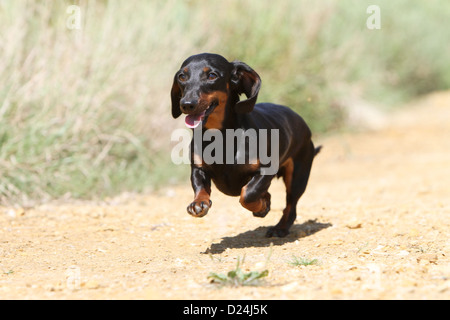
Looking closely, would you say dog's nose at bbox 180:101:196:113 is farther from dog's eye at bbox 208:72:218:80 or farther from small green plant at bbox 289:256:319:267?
small green plant at bbox 289:256:319:267

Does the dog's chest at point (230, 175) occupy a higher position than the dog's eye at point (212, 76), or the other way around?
the dog's eye at point (212, 76)

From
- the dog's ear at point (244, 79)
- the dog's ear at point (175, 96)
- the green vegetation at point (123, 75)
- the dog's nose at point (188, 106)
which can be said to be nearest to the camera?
the dog's nose at point (188, 106)

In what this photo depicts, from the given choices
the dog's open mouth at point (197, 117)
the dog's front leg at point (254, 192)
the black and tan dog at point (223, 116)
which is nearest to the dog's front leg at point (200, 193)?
the black and tan dog at point (223, 116)

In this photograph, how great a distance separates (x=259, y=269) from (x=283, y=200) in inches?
127

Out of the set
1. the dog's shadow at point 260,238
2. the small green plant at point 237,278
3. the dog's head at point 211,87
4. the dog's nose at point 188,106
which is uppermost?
the dog's head at point 211,87

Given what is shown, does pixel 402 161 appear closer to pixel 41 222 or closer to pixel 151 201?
pixel 151 201

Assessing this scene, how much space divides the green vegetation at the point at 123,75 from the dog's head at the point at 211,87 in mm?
2519

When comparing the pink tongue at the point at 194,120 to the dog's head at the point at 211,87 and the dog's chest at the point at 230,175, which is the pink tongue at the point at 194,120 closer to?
the dog's head at the point at 211,87

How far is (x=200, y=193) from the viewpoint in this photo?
4199mm

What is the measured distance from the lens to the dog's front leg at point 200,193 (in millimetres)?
4074

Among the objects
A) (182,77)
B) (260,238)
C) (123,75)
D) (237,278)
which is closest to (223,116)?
(182,77)

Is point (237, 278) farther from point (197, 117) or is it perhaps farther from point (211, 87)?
point (211, 87)

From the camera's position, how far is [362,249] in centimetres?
414
